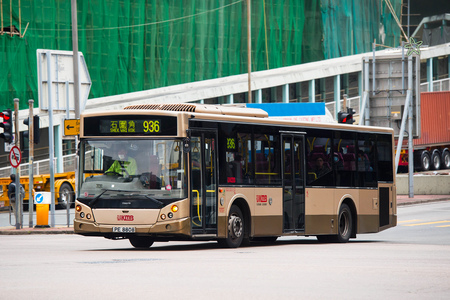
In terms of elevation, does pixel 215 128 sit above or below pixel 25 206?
above

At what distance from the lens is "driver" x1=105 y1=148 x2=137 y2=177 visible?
53.1ft

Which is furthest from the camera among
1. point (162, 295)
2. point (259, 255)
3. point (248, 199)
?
point (248, 199)

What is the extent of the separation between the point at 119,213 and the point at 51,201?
1163cm

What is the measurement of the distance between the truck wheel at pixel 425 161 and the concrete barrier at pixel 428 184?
28.7 ft

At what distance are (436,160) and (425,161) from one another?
1437mm

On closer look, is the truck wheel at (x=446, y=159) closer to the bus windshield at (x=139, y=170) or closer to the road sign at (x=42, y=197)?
the road sign at (x=42, y=197)

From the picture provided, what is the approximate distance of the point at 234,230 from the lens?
17.2 meters

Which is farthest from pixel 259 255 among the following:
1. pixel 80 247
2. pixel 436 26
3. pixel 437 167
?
pixel 436 26

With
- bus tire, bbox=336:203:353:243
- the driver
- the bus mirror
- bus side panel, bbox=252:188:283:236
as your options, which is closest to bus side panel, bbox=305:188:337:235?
bus tire, bbox=336:203:353:243

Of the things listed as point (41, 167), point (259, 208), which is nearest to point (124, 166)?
point (259, 208)

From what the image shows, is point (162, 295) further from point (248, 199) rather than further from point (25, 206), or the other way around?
point (25, 206)

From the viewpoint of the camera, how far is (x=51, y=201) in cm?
2731

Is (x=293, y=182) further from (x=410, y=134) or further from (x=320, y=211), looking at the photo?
(x=410, y=134)

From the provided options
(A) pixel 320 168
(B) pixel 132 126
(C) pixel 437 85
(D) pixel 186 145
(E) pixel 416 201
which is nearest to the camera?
(D) pixel 186 145
